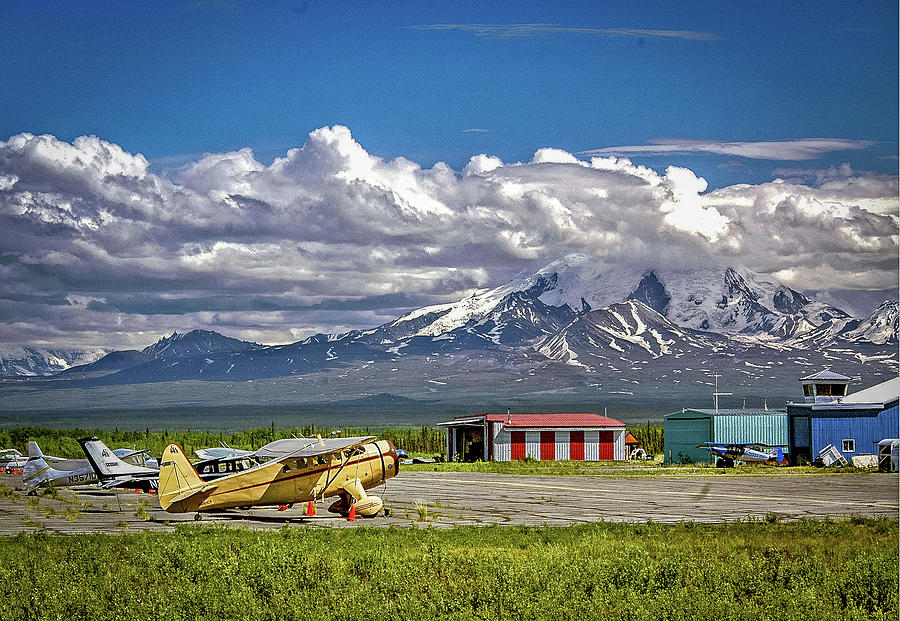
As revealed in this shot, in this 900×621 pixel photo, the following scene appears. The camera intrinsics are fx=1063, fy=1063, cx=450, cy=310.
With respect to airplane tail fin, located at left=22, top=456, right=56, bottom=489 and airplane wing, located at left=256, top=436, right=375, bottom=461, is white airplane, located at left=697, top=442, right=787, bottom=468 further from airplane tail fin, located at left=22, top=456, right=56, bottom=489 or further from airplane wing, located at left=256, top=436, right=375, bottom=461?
airplane wing, located at left=256, top=436, right=375, bottom=461

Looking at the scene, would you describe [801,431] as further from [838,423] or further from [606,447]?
[606,447]

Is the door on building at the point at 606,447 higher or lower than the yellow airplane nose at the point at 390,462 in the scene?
lower

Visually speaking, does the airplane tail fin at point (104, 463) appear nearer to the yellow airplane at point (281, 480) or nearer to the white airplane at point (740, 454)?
the yellow airplane at point (281, 480)

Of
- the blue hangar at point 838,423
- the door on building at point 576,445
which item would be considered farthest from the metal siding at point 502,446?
the blue hangar at point 838,423

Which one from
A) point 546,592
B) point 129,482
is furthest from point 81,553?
point 129,482

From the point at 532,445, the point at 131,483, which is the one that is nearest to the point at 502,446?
the point at 532,445

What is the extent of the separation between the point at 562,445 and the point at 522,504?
3933 centimetres

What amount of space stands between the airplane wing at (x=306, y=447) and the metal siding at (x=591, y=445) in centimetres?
4605

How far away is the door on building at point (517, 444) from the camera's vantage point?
68.6 meters

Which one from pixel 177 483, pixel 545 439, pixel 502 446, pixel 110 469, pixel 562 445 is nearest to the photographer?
pixel 177 483

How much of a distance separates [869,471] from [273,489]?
1394 inches

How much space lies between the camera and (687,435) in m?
68.2

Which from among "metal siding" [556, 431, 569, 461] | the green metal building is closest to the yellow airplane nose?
the green metal building

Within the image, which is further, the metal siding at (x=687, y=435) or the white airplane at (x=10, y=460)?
the metal siding at (x=687, y=435)
